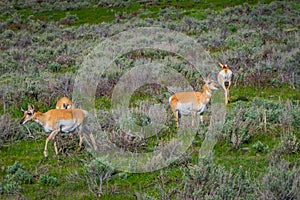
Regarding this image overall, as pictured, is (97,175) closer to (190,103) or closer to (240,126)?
(240,126)

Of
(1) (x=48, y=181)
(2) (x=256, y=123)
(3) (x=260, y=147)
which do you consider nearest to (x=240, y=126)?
(2) (x=256, y=123)

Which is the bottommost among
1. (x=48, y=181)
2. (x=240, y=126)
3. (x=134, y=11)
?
(x=48, y=181)

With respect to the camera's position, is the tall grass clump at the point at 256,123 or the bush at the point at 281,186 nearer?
the bush at the point at 281,186

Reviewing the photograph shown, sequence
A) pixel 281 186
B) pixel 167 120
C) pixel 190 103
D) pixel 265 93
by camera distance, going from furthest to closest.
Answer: pixel 265 93 < pixel 167 120 < pixel 190 103 < pixel 281 186

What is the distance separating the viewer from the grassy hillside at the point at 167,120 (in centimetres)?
693

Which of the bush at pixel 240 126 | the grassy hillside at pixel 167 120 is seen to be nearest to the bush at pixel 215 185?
the grassy hillside at pixel 167 120

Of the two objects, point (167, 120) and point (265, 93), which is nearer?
point (167, 120)

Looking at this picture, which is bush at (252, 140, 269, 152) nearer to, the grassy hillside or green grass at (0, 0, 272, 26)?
the grassy hillside

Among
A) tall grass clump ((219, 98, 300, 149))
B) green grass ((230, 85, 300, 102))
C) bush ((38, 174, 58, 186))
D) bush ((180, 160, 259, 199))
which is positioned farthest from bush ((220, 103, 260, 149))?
bush ((38, 174, 58, 186))

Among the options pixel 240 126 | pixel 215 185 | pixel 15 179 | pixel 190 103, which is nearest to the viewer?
pixel 215 185

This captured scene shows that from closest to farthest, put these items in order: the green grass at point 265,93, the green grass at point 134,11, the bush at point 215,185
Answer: the bush at point 215,185
the green grass at point 265,93
the green grass at point 134,11

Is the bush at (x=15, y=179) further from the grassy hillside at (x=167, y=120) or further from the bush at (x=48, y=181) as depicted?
the bush at (x=48, y=181)

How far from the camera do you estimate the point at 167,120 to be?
10.4 m

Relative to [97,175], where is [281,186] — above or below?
above
